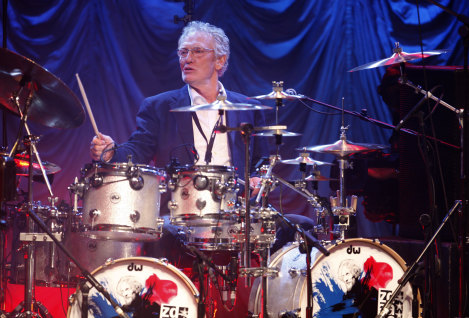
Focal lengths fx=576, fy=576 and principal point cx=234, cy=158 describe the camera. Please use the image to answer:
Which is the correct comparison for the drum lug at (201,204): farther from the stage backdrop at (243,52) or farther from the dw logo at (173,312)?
the stage backdrop at (243,52)

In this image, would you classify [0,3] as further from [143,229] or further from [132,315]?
[132,315]

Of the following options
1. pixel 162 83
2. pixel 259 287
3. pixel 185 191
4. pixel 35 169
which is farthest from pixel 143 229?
pixel 162 83

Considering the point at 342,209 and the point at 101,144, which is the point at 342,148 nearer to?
the point at 342,209

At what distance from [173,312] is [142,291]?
0.23m

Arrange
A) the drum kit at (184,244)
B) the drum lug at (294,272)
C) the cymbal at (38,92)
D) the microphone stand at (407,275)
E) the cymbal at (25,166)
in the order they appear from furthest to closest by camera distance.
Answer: the cymbal at (25,166)
the drum lug at (294,272)
the drum kit at (184,244)
the microphone stand at (407,275)
the cymbal at (38,92)

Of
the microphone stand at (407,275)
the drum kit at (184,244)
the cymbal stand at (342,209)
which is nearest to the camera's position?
the microphone stand at (407,275)

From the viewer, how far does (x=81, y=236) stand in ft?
13.3

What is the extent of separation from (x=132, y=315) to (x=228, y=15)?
316 centimetres

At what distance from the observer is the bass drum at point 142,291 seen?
359 cm

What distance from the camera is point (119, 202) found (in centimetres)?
372

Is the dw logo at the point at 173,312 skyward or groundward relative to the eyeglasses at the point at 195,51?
groundward

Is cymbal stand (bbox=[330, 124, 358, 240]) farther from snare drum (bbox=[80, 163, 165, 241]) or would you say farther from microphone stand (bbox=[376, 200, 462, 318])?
snare drum (bbox=[80, 163, 165, 241])

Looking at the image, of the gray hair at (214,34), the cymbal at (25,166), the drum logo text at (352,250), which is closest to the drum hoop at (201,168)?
the drum logo text at (352,250)

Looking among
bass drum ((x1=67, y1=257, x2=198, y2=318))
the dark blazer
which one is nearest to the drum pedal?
bass drum ((x1=67, y1=257, x2=198, y2=318))
